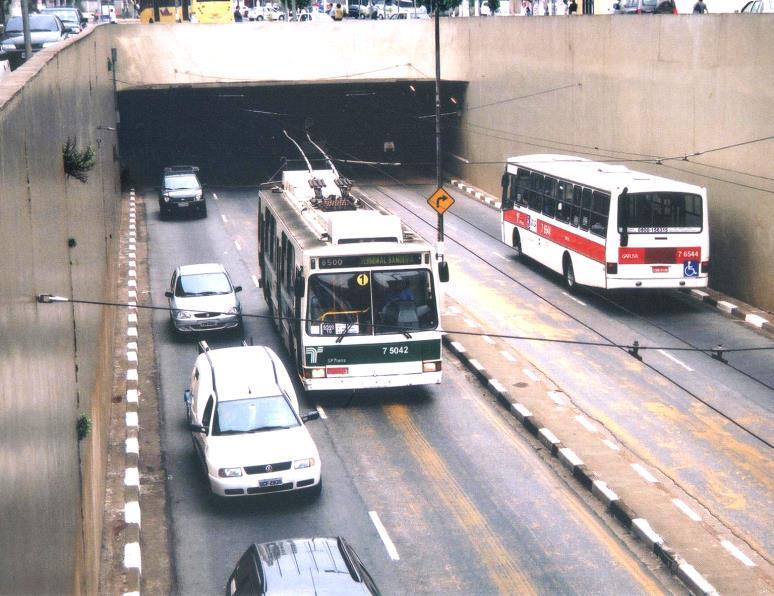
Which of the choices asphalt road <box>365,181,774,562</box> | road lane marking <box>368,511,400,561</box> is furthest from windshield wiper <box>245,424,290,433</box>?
asphalt road <box>365,181,774,562</box>

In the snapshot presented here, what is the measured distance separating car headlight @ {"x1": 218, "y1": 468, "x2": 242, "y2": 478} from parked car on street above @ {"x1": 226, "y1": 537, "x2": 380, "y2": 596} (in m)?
3.63

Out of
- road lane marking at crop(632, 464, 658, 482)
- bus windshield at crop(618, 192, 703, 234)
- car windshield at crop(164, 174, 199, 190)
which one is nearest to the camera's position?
road lane marking at crop(632, 464, 658, 482)

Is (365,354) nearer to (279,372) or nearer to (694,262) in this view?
(279,372)

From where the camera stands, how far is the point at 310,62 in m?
46.2

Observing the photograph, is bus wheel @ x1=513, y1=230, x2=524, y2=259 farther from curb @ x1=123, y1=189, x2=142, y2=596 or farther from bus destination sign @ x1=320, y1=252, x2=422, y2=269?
bus destination sign @ x1=320, y1=252, x2=422, y2=269

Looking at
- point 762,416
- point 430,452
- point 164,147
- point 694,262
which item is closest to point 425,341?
point 430,452

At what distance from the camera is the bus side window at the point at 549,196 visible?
29422mm

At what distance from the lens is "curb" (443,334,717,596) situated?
13.0 metres

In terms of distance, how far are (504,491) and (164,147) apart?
41.2 meters

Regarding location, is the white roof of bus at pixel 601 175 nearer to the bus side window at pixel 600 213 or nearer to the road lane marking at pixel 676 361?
the bus side window at pixel 600 213

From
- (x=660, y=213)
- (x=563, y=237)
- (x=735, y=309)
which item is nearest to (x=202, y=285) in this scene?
(x=563, y=237)

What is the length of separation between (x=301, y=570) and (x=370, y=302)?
869cm

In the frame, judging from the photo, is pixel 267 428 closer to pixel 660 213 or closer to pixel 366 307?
pixel 366 307

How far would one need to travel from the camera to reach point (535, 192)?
30.9 m
